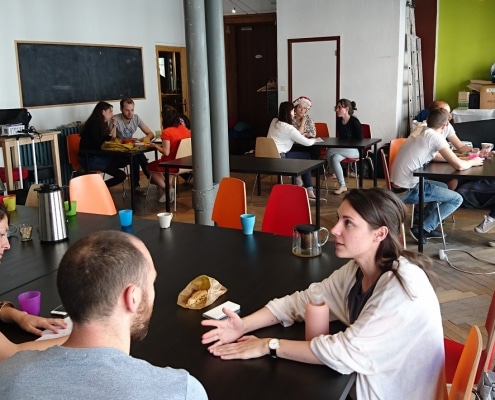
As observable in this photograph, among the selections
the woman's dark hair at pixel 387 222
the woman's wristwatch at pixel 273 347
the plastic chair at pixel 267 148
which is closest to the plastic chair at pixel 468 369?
the woman's dark hair at pixel 387 222

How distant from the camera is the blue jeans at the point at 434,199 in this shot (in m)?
4.49

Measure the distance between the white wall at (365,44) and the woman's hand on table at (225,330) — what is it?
6640 mm

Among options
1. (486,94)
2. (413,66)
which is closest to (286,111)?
(413,66)

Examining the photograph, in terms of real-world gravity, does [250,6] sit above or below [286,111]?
above

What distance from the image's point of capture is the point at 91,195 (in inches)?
145

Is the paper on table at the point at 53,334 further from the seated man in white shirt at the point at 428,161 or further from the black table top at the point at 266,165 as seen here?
the seated man in white shirt at the point at 428,161

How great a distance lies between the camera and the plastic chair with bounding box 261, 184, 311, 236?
3029 millimetres

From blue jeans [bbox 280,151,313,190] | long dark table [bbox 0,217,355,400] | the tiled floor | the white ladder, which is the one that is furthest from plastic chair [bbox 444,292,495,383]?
the white ladder

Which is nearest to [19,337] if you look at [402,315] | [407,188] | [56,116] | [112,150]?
[402,315]

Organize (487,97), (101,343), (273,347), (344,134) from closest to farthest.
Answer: (101,343), (273,347), (344,134), (487,97)

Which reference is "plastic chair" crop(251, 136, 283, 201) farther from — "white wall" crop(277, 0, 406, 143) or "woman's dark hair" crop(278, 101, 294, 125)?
"white wall" crop(277, 0, 406, 143)

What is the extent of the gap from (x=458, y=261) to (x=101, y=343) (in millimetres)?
3749

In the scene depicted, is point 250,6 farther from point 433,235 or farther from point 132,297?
point 132,297

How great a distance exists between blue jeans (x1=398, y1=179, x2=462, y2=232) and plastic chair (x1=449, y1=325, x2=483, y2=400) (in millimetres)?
3141
